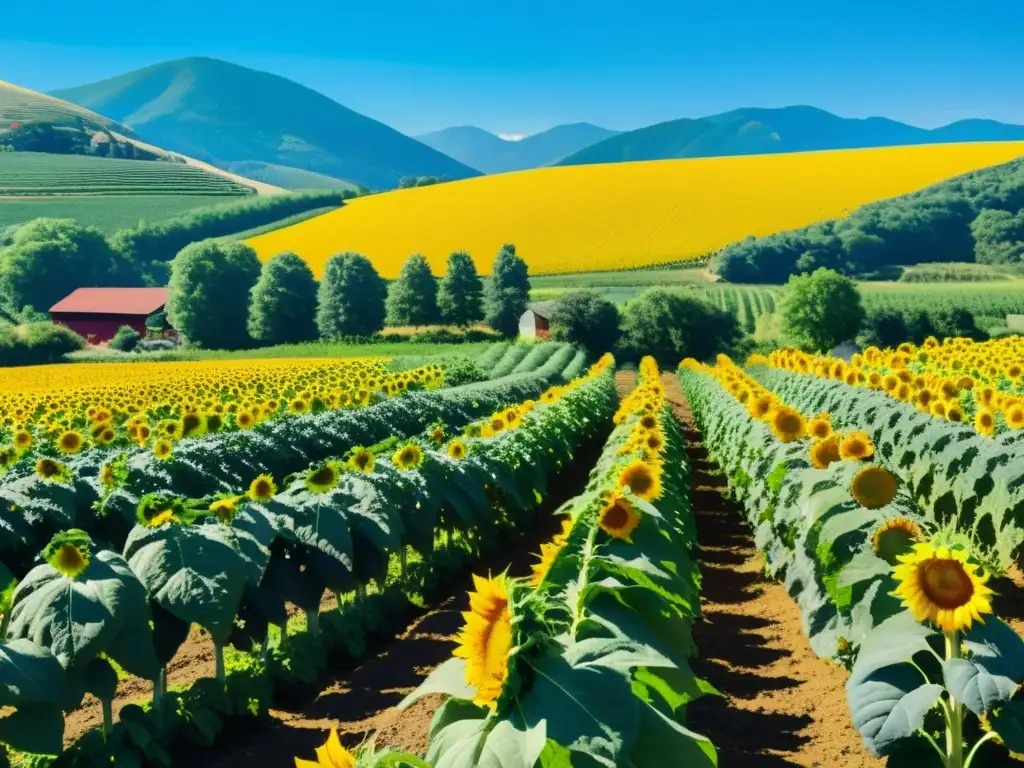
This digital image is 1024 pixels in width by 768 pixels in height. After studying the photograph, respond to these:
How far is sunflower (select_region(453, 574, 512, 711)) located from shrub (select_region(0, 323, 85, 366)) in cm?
5723

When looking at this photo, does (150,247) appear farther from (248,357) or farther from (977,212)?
(977,212)

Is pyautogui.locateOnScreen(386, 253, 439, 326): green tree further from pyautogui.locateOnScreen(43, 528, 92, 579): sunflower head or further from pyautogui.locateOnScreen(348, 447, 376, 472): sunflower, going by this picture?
pyautogui.locateOnScreen(43, 528, 92, 579): sunflower head

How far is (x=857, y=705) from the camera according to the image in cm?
291

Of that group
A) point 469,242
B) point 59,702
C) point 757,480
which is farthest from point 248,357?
point 59,702

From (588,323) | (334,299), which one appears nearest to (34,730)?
(588,323)

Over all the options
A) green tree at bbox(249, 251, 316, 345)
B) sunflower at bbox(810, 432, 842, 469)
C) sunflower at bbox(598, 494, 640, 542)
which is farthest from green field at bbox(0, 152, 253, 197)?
sunflower at bbox(598, 494, 640, 542)

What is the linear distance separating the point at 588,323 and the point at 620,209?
105ft

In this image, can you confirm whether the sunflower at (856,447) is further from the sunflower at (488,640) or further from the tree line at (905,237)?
the tree line at (905,237)

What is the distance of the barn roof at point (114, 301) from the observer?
73000 millimetres

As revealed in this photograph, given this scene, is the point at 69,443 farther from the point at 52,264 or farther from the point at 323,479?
the point at 52,264

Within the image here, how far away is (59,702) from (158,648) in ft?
3.59

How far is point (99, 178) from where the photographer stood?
387 feet

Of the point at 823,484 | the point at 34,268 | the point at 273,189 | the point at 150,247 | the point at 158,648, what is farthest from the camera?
the point at 273,189

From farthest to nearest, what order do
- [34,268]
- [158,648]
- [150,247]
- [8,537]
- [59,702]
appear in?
[150,247] < [34,268] < [8,537] < [158,648] < [59,702]
